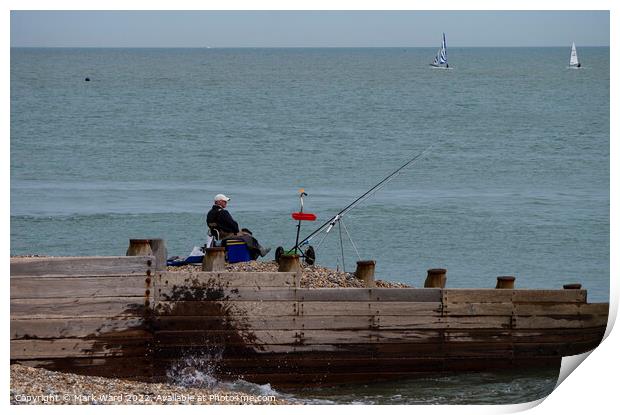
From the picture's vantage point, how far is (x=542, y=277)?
2180 cm

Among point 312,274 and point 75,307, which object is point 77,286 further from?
point 312,274

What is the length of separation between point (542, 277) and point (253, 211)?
6.95m

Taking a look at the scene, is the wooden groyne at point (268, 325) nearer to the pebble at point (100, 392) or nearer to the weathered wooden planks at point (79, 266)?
the weathered wooden planks at point (79, 266)

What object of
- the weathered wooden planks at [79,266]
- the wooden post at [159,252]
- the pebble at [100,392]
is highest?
the wooden post at [159,252]

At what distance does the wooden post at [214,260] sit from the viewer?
12.7 meters

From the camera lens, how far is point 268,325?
12.6 metres

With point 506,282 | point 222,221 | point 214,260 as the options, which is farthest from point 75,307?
point 506,282

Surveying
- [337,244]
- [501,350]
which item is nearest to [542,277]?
[337,244]

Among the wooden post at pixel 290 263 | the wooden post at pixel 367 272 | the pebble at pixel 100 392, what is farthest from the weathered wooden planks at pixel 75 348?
the wooden post at pixel 367 272

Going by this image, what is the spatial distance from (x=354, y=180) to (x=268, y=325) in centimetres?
2152

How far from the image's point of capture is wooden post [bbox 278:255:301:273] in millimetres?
12844

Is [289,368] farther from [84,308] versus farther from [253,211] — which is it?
[253,211]

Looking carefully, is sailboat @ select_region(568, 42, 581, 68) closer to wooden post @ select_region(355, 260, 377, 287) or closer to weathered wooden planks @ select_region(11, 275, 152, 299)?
wooden post @ select_region(355, 260, 377, 287)

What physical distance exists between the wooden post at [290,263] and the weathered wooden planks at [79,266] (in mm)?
1435
